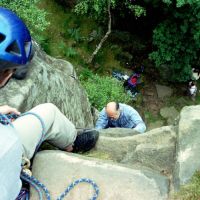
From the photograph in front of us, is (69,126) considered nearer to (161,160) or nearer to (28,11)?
(161,160)

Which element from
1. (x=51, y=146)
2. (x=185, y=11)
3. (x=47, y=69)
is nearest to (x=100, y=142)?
(x=51, y=146)

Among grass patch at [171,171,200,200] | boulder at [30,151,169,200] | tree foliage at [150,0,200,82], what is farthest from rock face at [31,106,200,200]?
tree foliage at [150,0,200,82]

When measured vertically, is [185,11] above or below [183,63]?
above

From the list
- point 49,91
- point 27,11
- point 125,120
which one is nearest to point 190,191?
point 49,91

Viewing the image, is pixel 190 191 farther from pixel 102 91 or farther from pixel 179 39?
pixel 179 39

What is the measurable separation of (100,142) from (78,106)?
3.56 m

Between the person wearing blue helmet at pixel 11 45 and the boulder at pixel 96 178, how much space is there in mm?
1671

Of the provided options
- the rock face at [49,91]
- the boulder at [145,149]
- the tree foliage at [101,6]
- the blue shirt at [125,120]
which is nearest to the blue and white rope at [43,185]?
the boulder at [145,149]

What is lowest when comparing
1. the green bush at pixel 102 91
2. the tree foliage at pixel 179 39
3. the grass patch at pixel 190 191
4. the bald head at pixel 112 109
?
the green bush at pixel 102 91

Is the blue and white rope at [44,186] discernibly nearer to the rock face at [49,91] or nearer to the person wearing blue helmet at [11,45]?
the person wearing blue helmet at [11,45]

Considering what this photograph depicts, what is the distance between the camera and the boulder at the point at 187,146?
5.34m

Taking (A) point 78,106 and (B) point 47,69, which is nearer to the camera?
(B) point 47,69

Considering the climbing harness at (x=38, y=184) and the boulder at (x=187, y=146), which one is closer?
the climbing harness at (x=38, y=184)

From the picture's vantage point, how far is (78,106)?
33.4 feet
